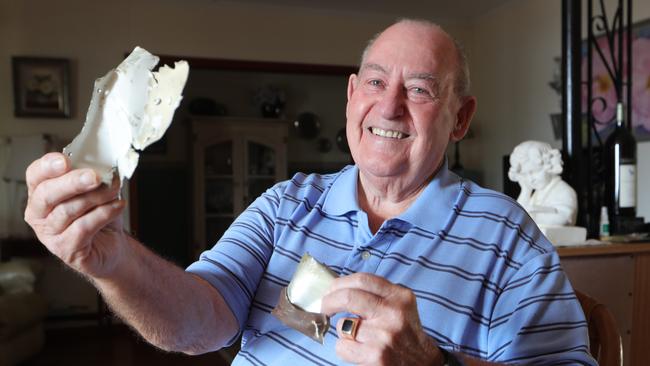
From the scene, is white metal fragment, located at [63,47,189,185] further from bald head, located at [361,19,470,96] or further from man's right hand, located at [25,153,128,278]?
bald head, located at [361,19,470,96]

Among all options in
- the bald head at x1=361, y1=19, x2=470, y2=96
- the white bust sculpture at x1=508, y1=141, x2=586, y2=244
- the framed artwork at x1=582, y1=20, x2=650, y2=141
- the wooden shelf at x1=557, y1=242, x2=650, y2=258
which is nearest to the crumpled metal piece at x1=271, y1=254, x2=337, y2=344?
the bald head at x1=361, y1=19, x2=470, y2=96

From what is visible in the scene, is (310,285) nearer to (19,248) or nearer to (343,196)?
(343,196)

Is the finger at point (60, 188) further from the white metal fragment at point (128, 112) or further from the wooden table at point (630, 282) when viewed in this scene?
the wooden table at point (630, 282)

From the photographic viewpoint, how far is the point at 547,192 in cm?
176

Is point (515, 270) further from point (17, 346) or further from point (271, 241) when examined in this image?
point (17, 346)

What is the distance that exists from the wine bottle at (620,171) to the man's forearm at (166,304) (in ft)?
4.85

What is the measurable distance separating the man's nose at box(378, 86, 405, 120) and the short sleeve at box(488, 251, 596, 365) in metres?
0.35

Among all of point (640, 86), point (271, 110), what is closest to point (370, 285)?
point (640, 86)

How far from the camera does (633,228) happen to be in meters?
1.84

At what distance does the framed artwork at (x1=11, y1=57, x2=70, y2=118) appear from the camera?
12.0 feet

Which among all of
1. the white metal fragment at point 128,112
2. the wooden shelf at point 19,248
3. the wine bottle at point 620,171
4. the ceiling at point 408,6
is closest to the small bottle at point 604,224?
the wine bottle at point 620,171

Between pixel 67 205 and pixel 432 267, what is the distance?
0.59m

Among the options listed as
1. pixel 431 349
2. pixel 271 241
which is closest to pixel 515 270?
pixel 431 349

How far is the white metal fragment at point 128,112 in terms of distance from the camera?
2.03 ft
